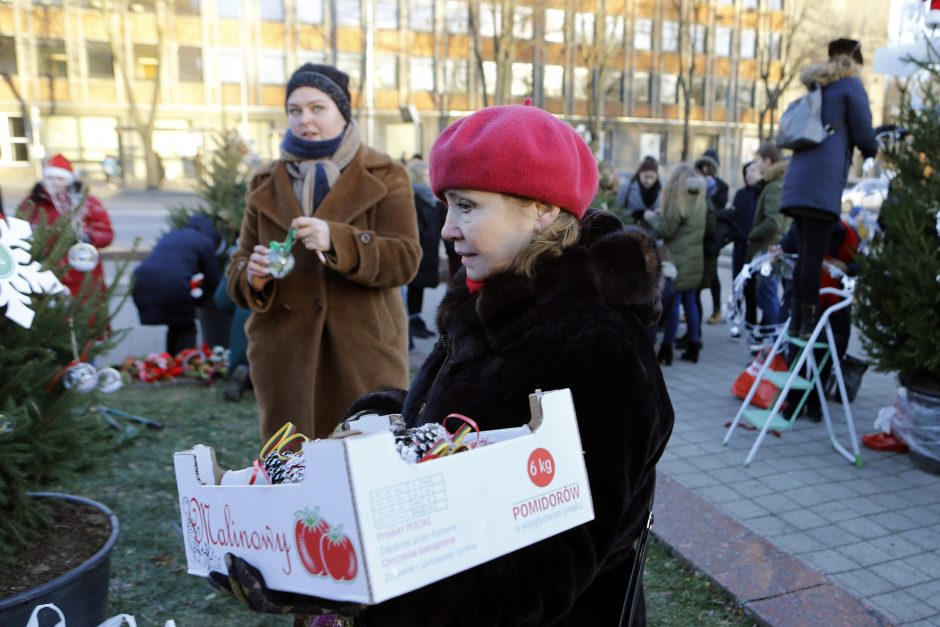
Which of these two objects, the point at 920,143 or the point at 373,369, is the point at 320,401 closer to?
the point at 373,369

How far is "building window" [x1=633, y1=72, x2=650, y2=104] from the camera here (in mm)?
47594

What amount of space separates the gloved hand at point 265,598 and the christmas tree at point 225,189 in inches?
260

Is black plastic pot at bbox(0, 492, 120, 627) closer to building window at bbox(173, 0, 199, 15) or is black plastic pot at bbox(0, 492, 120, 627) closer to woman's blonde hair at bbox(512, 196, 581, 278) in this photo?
woman's blonde hair at bbox(512, 196, 581, 278)

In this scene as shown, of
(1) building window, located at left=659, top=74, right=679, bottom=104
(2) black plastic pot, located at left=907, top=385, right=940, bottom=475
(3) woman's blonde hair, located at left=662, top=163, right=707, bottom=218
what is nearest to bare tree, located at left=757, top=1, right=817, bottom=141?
(1) building window, located at left=659, top=74, right=679, bottom=104

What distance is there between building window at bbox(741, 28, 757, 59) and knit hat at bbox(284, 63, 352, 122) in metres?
51.5

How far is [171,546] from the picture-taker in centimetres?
397

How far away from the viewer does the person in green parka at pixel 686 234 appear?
7.84 metres

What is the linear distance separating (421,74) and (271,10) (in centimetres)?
845

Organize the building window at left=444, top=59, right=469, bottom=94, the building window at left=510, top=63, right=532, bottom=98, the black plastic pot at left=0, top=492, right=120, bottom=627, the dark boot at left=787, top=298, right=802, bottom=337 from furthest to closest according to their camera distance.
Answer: the building window at left=444, top=59, right=469, bottom=94, the building window at left=510, top=63, right=532, bottom=98, the dark boot at left=787, top=298, right=802, bottom=337, the black plastic pot at left=0, top=492, right=120, bottom=627

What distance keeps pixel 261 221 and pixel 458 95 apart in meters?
42.2

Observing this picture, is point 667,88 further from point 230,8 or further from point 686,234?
point 686,234

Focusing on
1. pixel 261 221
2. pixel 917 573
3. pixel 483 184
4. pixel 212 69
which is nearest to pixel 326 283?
pixel 261 221

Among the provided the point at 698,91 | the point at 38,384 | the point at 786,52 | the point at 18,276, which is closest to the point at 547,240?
the point at 18,276

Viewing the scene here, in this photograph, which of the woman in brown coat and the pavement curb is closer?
the pavement curb
